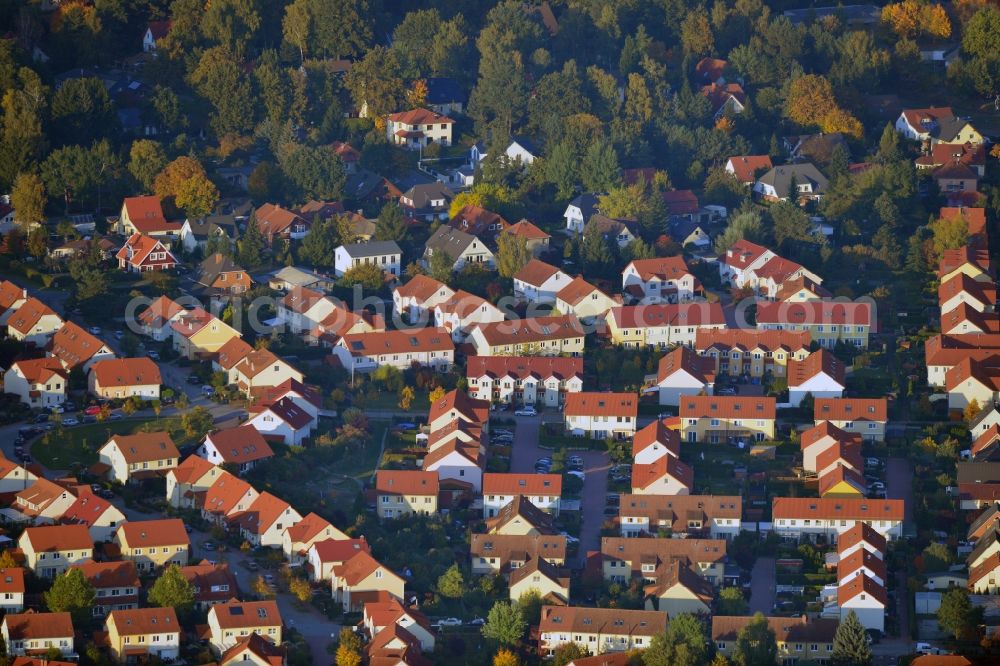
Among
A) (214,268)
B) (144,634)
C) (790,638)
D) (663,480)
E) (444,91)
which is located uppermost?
(444,91)

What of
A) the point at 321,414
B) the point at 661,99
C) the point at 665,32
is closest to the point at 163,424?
the point at 321,414

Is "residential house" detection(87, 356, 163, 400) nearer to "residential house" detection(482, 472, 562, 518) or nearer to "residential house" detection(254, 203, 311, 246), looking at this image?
"residential house" detection(482, 472, 562, 518)

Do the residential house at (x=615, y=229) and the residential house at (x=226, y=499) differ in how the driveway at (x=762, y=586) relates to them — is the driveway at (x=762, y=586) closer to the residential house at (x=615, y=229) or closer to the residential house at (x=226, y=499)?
the residential house at (x=226, y=499)

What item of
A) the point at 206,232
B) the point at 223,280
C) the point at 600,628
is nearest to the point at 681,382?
the point at 600,628

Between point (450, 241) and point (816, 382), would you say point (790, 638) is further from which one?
point (450, 241)

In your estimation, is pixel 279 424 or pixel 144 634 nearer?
pixel 144 634

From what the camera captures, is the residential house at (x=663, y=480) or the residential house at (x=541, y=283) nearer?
the residential house at (x=663, y=480)

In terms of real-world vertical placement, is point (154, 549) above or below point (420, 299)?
below

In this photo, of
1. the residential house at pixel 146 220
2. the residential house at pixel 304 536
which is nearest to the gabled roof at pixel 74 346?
the residential house at pixel 146 220
